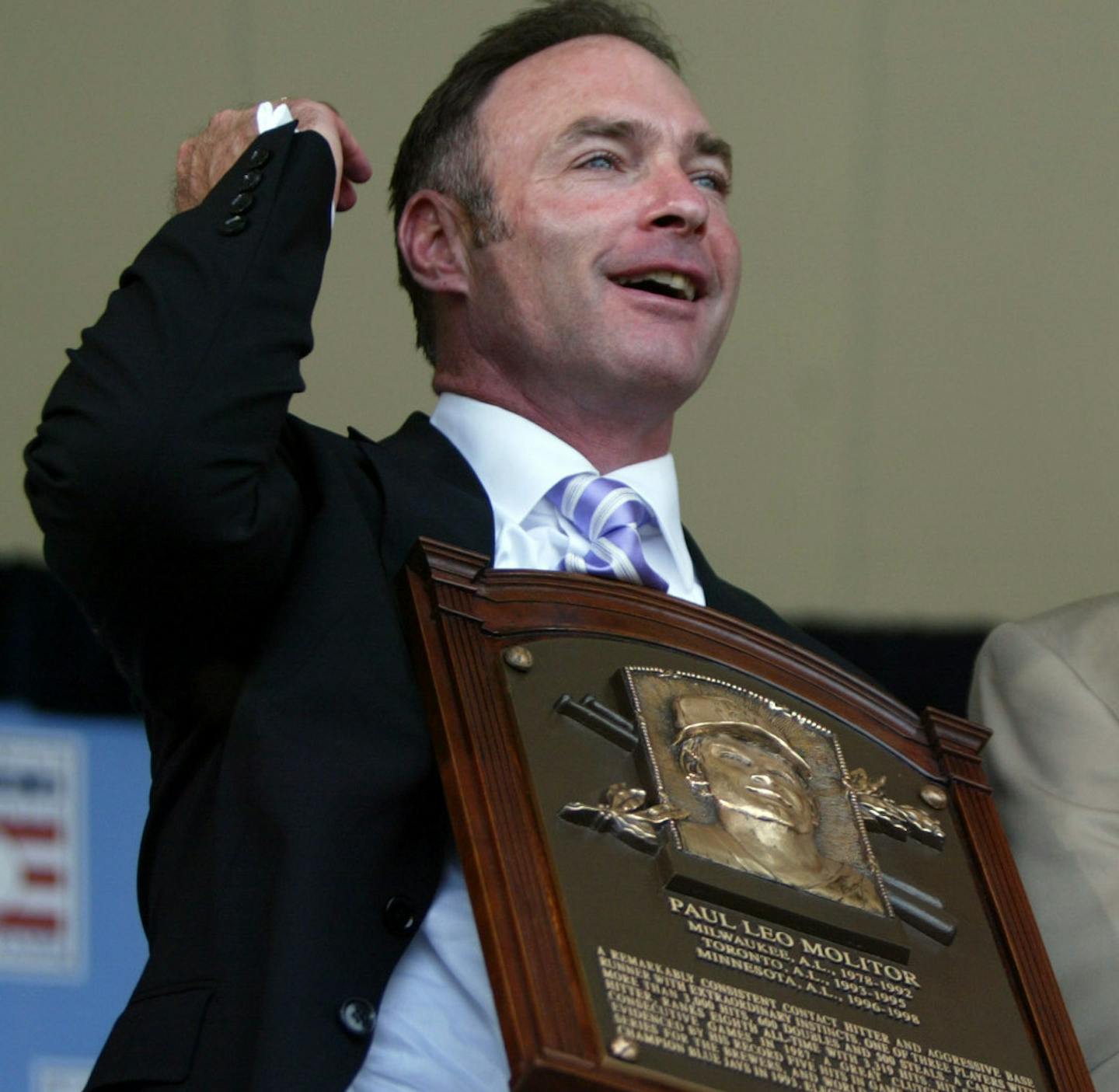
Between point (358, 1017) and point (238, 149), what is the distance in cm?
85

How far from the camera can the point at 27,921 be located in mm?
3393

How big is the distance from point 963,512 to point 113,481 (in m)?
2.54

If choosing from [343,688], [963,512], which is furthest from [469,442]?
[963,512]

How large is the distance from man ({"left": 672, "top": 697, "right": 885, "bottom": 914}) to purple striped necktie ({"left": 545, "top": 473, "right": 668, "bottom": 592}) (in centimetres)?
27

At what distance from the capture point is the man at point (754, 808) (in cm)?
208

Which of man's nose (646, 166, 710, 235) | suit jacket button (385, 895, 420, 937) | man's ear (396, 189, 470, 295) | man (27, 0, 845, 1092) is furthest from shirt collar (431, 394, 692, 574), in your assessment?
suit jacket button (385, 895, 420, 937)

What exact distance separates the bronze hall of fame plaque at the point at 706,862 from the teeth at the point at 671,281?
1.58ft

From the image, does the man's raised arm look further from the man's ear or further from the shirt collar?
the man's ear

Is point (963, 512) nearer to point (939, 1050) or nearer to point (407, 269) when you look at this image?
point (407, 269)

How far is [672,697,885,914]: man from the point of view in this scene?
6.82 ft

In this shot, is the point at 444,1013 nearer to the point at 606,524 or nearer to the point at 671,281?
the point at 606,524

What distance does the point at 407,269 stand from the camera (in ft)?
9.39

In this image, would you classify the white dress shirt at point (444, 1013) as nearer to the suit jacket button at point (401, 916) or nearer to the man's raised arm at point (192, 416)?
the suit jacket button at point (401, 916)

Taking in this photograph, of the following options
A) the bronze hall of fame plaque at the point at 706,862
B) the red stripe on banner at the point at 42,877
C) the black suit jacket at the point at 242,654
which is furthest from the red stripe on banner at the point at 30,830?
the bronze hall of fame plaque at the point at 706,862
